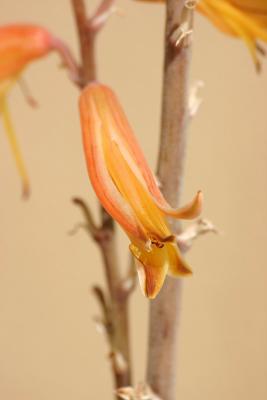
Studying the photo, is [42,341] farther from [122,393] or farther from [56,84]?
[122,393]

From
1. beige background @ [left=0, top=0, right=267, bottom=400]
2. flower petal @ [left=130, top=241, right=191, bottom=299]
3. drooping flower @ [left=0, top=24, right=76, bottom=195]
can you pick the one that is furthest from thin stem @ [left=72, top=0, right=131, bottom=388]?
beige background @ [left=0, top=0, right=267, bottom=400]

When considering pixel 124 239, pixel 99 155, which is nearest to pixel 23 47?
pixel 99 155

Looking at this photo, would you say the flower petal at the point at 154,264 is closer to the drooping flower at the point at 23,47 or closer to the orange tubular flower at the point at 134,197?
Answer: the orange tubular flower at the point at 134,197

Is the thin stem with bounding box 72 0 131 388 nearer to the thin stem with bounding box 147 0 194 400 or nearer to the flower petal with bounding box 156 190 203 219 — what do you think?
the thin stem with bounding box 147 0 194 400

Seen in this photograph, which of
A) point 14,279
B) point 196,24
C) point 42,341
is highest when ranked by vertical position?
point 196,24

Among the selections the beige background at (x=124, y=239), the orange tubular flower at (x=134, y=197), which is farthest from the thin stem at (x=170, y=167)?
the beige background at (x=124, y=239)

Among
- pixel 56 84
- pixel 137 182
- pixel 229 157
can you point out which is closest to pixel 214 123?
pixel 229 157
